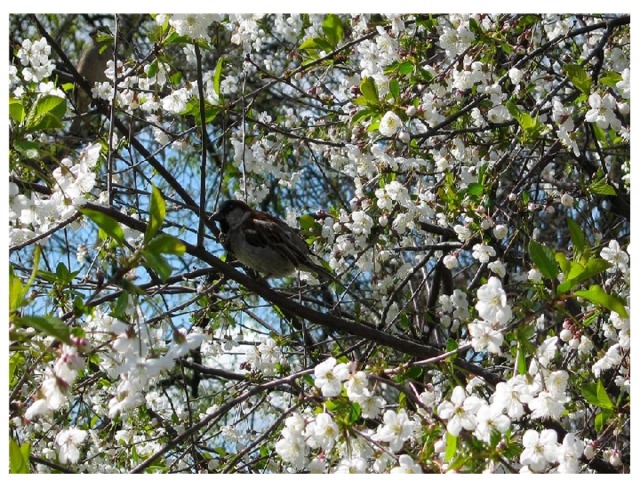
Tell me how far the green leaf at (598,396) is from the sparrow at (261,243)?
3.89 feet

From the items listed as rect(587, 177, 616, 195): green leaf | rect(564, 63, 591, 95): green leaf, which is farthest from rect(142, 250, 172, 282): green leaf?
rect(587, 177, 616, 195): green leaf

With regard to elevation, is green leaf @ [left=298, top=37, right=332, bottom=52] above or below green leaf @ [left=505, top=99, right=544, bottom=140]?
above

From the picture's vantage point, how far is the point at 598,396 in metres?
2.22

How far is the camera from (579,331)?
7.61 ft

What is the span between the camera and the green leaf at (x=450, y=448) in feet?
5.97

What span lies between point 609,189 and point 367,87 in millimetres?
954

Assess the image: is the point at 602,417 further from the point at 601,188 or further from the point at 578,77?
the point at 578,77

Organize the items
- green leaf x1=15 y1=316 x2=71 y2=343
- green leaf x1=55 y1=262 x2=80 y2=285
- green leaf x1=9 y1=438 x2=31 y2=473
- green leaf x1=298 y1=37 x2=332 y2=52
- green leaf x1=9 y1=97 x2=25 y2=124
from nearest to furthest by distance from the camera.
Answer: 1. green leaf x1=15 y1=316 x2=71 y2=343
2. green leaf x1=9 y1=438 x2=31 y2=473
3. green leaf x1=9 y1=97 x2=25 y2=124
4. green leaf x1=55 y1=262 x2=80 y2=285
5. green leaf x1=298 y1=37 x2=332 y2=52

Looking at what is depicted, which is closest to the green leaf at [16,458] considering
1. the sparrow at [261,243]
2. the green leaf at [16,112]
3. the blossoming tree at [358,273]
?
the blossoming tree at [358,273]

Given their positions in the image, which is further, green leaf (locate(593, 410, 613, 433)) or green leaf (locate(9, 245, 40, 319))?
green leaf (locate(593, 410, 613, 433))

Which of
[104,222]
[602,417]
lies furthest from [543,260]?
[104,222]

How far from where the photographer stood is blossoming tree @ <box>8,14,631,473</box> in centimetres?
189

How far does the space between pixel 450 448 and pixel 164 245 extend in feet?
2.52

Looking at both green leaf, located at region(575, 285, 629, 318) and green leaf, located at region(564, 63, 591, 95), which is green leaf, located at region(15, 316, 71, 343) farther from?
green leaf, located at region(564, 63, 591, 95)
